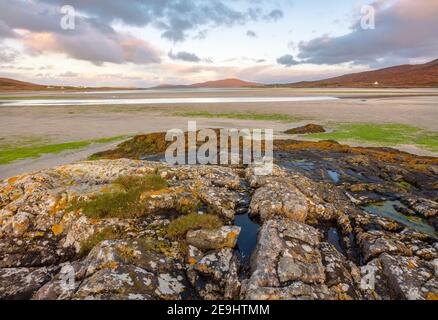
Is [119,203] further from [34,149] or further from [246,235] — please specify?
[34,149]

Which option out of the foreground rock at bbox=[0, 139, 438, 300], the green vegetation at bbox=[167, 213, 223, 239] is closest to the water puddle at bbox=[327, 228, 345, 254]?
the foreground rock at bbox=[0, 139, 438, 300]

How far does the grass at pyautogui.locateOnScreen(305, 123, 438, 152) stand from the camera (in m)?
21.9

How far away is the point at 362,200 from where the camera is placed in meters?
9.85

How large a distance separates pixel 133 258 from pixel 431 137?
90.5 ft

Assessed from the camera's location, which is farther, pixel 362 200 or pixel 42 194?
pixel 362 200

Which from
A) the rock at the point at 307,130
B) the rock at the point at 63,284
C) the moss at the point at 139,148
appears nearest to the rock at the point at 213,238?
the rock at the point at 63,284

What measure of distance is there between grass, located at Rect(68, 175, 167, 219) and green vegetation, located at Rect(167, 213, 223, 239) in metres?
1.20

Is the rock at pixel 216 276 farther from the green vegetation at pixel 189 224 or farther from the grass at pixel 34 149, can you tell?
the grass at pixel 34 149

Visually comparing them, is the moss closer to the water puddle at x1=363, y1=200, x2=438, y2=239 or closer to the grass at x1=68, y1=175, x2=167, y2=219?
the grass at x1=68, y1=175, x2=167, y2=219

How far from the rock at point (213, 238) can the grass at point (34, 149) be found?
653 inches

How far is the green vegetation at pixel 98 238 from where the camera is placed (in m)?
6.23
